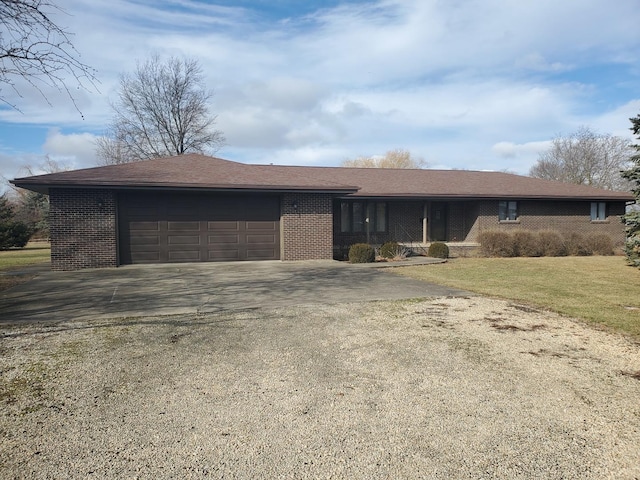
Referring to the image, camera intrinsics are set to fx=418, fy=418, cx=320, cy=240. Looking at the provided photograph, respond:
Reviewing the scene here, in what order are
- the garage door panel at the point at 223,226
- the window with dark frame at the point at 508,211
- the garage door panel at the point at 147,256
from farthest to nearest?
the window with dark frame at the point at 508,211 → the garage door panel at the point at 223,226 → the garage door panel at the point at 147,256

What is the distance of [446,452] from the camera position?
9.57 feet

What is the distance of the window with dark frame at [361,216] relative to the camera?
19.8 meters

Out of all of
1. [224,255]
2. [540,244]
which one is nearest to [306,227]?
[224,255]

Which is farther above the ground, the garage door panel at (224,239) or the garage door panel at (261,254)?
the garage door panel at (224,239)

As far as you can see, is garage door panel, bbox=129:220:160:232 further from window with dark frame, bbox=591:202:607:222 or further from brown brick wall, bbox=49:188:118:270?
window with dark frame, bbox=591:202:607:222

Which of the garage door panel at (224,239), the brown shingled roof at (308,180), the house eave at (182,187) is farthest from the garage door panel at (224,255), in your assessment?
the brown shingled roof at (308,180)

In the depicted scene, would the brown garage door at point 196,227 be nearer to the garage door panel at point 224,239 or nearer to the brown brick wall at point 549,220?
the garage door panel at point 224,239

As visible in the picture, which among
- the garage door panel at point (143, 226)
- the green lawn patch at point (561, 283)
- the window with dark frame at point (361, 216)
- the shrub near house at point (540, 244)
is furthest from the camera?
the window with dark frame at point (361, 216)

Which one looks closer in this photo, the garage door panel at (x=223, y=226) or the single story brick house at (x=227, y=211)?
the single story brick house at (x=227, y=211)

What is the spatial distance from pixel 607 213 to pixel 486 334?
21.0 metres

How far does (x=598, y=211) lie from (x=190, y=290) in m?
21.8

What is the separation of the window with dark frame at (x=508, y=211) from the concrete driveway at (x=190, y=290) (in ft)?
33.7

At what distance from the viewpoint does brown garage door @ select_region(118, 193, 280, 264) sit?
14.5 metres

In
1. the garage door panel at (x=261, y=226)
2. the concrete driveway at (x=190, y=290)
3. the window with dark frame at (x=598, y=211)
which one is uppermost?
the window with dark frame at (x=598, y=211)
